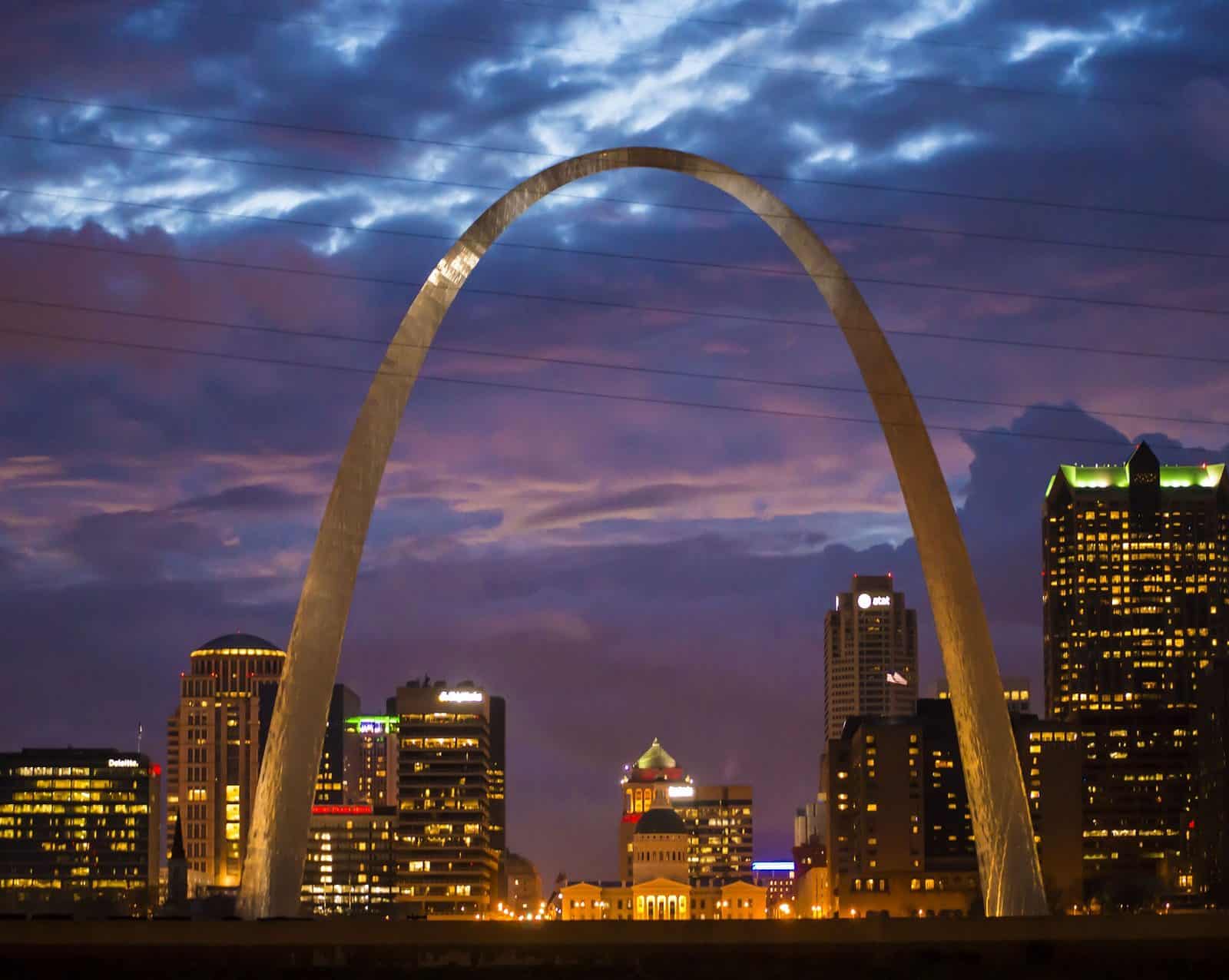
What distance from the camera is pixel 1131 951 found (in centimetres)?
6184

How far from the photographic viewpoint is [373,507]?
6575 cm

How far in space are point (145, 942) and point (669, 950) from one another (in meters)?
15.4

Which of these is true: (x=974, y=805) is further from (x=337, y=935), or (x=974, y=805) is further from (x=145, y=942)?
(x=145, y=942)

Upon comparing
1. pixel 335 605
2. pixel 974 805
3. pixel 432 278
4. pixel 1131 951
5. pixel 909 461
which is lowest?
pixel 1131 951

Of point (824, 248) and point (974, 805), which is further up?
point (824, 248)

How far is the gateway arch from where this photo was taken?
61.4 meters

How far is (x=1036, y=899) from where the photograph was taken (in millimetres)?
64938

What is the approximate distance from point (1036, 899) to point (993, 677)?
276 inches

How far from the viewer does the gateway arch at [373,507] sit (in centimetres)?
6138

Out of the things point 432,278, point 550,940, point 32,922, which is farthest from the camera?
point 432,278

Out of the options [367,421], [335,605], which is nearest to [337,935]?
[335,605]

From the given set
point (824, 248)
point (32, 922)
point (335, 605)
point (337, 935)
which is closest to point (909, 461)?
point (824, 248)

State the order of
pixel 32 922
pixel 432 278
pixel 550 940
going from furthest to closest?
pixel 432 278
pixel 550 940
pixel 32 922

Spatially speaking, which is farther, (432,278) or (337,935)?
(432,278)
